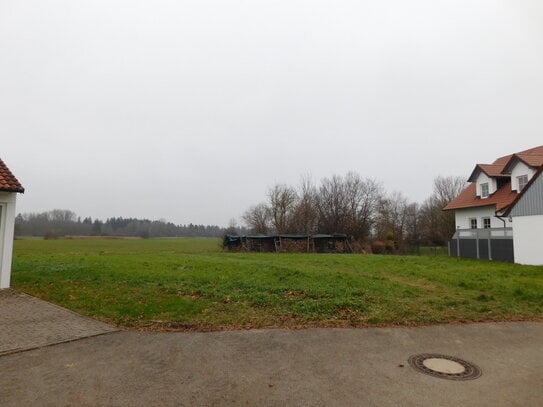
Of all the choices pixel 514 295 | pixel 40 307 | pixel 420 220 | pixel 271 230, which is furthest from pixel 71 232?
pixel 514 295

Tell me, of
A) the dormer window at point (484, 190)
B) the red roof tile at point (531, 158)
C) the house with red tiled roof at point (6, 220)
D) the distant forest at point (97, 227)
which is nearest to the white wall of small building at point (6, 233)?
the house with red tiled roof at point (6, 220)

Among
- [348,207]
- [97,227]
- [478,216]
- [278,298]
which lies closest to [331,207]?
[348,207]

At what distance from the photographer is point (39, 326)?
6.76 m

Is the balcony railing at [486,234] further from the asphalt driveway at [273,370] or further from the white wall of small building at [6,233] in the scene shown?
the white wall of small building at [6,233]

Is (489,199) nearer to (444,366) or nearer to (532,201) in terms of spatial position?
(532,201)

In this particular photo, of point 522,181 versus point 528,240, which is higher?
point 522,181

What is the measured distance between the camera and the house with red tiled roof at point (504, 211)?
62.0ft

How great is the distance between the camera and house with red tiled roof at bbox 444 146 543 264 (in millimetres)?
18906

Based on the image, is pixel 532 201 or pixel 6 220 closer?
pixel 6 220

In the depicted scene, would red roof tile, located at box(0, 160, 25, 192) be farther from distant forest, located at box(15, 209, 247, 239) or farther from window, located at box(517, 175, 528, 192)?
distant forest, located at box(15, 209, 247, 239)

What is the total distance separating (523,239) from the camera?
19250 mm

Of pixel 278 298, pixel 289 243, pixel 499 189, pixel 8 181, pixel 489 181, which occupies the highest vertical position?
pixel 489 181

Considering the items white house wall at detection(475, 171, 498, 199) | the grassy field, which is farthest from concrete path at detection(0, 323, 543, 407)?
white house wall at detection(475, 171, 498, 199)

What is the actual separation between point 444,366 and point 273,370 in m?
2.42
